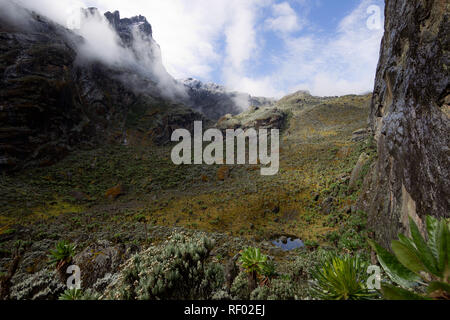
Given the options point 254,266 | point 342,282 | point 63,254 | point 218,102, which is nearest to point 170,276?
point 342,282

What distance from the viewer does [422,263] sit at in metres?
1.62

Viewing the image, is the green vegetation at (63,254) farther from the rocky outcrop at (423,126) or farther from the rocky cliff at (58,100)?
the rocky cliff at (58,100)

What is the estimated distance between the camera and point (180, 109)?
218 ft

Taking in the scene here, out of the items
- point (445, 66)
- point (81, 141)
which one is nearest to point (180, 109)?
point (81, 141)

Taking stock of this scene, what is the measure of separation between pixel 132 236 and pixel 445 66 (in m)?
18.7

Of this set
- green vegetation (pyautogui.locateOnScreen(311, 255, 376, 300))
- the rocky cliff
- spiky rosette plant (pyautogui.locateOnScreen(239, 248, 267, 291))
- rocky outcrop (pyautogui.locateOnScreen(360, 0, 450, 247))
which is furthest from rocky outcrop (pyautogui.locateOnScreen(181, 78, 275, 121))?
green vegetation (pyautogui.locateOnScreen(311, 255, 376, 300))

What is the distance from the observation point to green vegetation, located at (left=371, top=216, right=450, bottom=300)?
52.1 inches

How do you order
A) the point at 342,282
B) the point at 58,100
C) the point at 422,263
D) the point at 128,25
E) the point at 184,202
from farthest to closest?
the point at 128,25, the point at 58,100, the point at 184,202, the point at 342,282, the point at 422,263

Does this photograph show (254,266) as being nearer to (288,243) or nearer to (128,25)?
(288,243)

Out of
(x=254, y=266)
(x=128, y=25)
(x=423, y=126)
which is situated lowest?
(x=254, y=266)

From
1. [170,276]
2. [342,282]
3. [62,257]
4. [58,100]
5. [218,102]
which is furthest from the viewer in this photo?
[218,102]

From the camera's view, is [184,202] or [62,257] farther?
[184,202]
